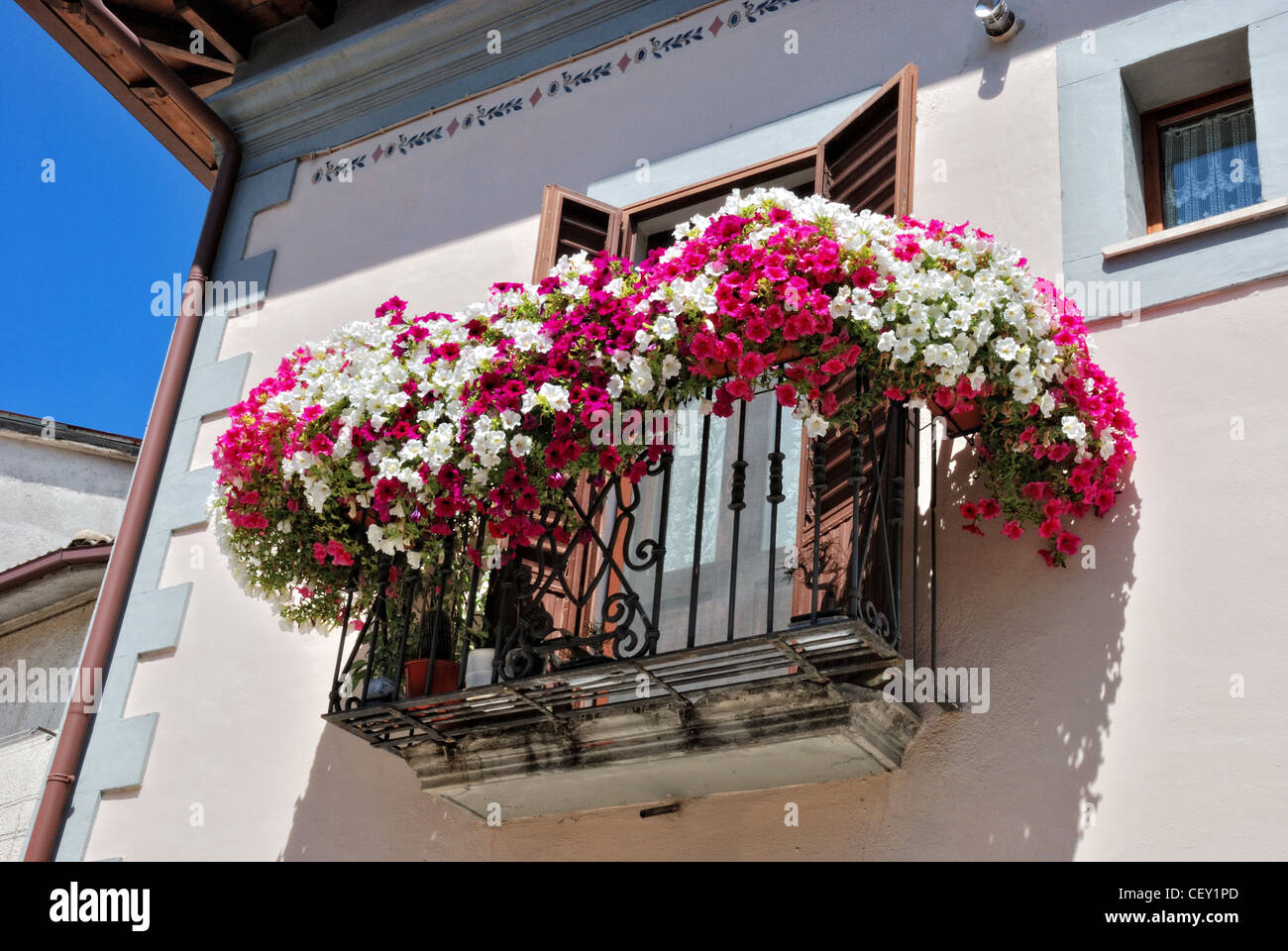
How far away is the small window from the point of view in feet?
16.6

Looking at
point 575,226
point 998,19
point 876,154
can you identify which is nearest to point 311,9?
point 575,226

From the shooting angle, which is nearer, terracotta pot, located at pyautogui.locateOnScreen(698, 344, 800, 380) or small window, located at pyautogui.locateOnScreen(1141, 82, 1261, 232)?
terracotta pot, located at pyautogui.locateOnScreen(698, 344, 800, 380)

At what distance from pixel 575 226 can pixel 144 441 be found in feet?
7.38

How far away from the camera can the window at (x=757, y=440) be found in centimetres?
482

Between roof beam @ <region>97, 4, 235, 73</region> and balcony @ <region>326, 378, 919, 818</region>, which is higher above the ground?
roof beam @ <region>97, 4, 235, 73</region>

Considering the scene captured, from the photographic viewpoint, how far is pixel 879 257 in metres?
4.38

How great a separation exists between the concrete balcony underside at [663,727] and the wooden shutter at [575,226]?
76.9 inches

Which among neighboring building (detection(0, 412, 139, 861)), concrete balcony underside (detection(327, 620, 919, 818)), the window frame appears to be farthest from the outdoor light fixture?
neighboring building (detection(0, 412, 139, 861))

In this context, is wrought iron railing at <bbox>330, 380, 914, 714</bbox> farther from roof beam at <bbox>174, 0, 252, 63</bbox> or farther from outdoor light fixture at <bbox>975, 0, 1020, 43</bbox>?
roof beam at <bbox>174, 0, 252, 63</bbox>

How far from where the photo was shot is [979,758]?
440cm

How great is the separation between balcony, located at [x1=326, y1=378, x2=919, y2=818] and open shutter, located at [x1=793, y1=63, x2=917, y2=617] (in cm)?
1

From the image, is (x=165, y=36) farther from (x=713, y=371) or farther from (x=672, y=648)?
(x=713, y=371)

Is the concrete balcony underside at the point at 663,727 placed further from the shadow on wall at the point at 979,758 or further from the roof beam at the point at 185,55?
the roof beam at the point at 185,55
